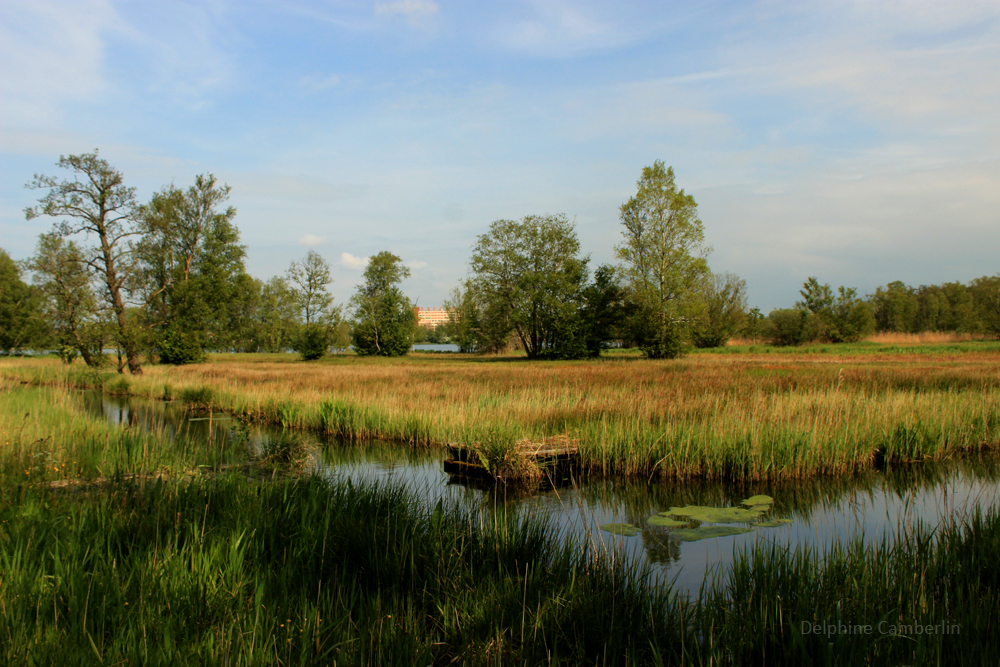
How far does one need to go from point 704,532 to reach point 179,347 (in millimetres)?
39046

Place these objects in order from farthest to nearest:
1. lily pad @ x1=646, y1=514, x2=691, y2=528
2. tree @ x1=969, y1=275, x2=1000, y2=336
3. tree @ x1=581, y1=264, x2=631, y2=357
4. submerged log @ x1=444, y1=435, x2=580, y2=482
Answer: tree @ x1=969, y1=275, x2=1000, y2=336
tree @ x1=581, y1=264, x2=631, y2=357
submerged log @ x1=444, y1=435, x2=580, y2=482
lily pad @ x1=646, y1=514, x2=691, y2=528

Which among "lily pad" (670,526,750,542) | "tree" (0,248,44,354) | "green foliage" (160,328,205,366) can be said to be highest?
"tree" (0,248,44,354)

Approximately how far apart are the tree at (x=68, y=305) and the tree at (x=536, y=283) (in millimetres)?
26253

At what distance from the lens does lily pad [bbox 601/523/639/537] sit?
20.0 feet

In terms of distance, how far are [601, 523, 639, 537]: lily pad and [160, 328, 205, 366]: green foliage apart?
125 ft

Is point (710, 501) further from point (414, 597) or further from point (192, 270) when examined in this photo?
point (192, 270)

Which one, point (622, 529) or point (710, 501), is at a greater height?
point (622, 529)

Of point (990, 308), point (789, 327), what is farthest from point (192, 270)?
point (990, 308)

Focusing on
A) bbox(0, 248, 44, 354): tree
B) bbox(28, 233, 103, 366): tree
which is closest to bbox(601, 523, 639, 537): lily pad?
bbox(28, 233, 103, 366): tree

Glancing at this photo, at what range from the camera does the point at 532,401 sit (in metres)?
14.3

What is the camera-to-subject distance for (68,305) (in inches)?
979

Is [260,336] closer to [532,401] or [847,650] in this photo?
[532,401]

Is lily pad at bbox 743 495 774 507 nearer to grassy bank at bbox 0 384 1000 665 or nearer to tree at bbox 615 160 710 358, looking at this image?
grassy bank at bbox 0 384 1000 665

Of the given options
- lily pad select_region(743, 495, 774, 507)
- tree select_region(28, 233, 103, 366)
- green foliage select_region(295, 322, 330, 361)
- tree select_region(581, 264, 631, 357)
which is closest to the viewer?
lily pad select_region(743, 495, 774, 507)
